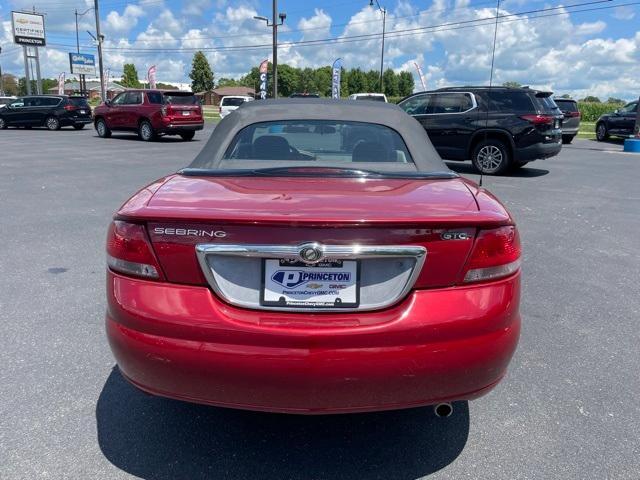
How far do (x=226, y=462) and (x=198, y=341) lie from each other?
0.70 metres

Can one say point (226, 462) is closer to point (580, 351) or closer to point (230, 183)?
point (230, 183)

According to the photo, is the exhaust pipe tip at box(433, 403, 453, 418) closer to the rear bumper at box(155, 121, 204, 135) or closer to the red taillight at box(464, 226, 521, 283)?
the red taillight at box(464, 226, 521, 283)

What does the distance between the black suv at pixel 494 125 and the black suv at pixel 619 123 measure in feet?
41.7

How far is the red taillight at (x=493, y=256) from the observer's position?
2086 millimetres

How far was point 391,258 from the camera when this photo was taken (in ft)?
6.56

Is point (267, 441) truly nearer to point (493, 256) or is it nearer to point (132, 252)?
point (132, 252)

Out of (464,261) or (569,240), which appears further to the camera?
(569,240)

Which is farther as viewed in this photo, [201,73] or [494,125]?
[201,73]

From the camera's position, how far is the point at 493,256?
2.12 m

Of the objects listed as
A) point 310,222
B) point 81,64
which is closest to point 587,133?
point 310,222

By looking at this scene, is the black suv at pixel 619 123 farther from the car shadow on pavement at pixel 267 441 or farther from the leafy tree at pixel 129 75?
the leafy tree at pixel 129 75

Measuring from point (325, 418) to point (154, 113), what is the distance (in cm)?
1862

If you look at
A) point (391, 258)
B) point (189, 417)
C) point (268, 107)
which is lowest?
point (189, 417)

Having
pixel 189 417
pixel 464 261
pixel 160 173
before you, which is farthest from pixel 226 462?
pixel 160 173
